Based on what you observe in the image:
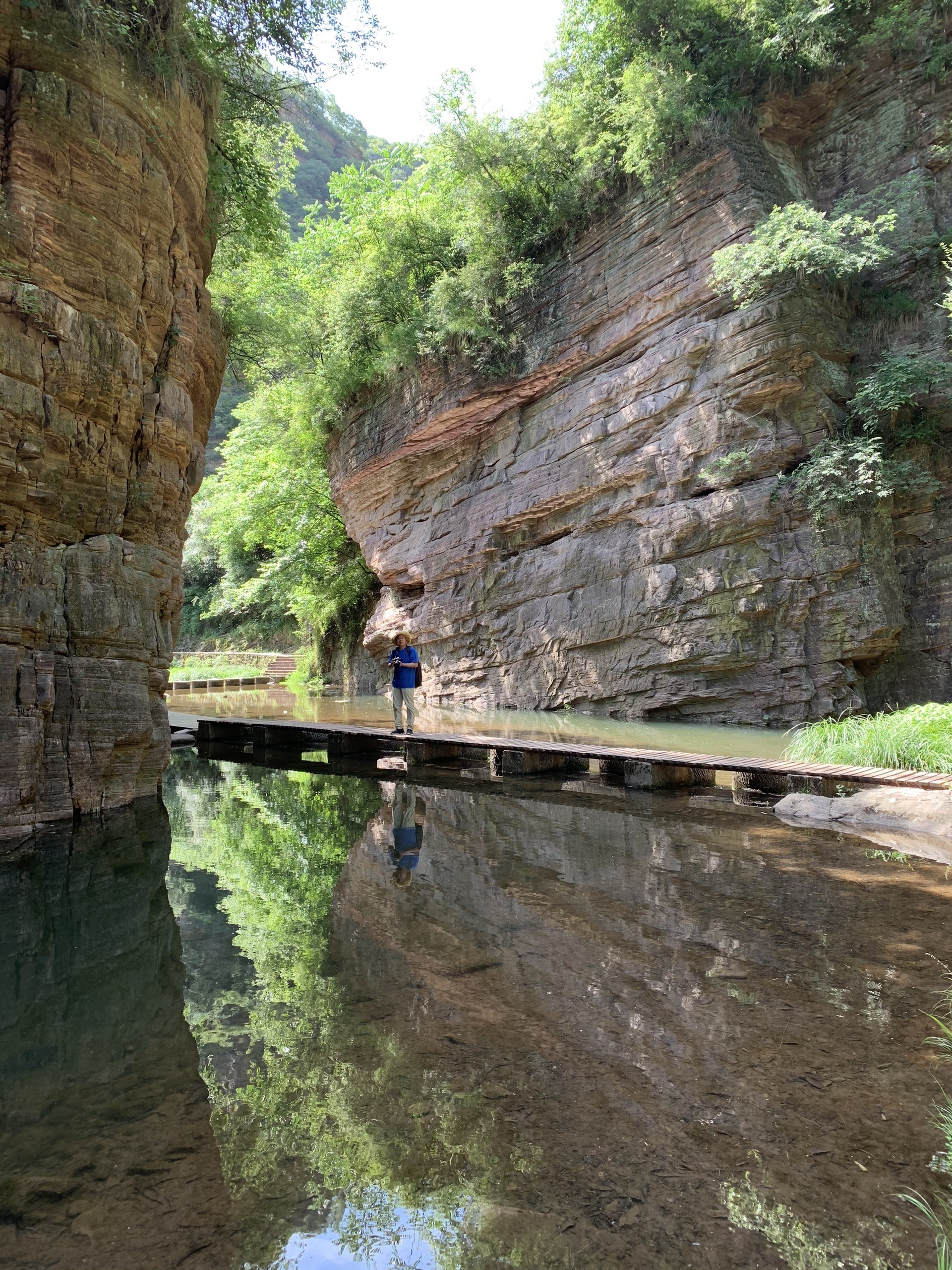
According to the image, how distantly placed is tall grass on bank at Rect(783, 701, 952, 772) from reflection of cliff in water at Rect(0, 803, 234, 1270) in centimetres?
769

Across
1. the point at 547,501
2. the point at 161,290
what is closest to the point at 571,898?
the point at 161,290

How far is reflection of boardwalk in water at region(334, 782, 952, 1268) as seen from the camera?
2205mm

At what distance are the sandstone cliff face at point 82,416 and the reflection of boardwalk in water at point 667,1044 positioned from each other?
385 cm

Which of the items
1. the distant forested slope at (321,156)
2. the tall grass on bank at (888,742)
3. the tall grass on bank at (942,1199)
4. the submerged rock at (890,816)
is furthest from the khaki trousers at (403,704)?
the distant forested slope at (321,156)

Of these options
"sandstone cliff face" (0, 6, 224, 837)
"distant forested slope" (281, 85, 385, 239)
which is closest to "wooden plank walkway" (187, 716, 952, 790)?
"sandstone cliff face" (0, 6, 224, 837)

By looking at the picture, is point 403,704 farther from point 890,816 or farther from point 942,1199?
point 942,1199

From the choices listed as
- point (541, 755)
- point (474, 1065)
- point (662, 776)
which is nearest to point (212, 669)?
point (541, 755)

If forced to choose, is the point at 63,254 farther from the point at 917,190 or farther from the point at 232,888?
the point at 917,190

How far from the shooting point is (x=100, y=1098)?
288 cm

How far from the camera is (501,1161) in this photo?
97.0 inches

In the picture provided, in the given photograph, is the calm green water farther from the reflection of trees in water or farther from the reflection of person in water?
the reflection of trees in water

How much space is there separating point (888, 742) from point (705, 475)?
802 centimetres

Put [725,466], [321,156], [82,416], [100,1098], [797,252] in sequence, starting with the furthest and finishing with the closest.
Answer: [321,156] → [725,466] → [797,252] → [82,416] → [100,1098]

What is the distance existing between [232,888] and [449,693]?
1640 cm
